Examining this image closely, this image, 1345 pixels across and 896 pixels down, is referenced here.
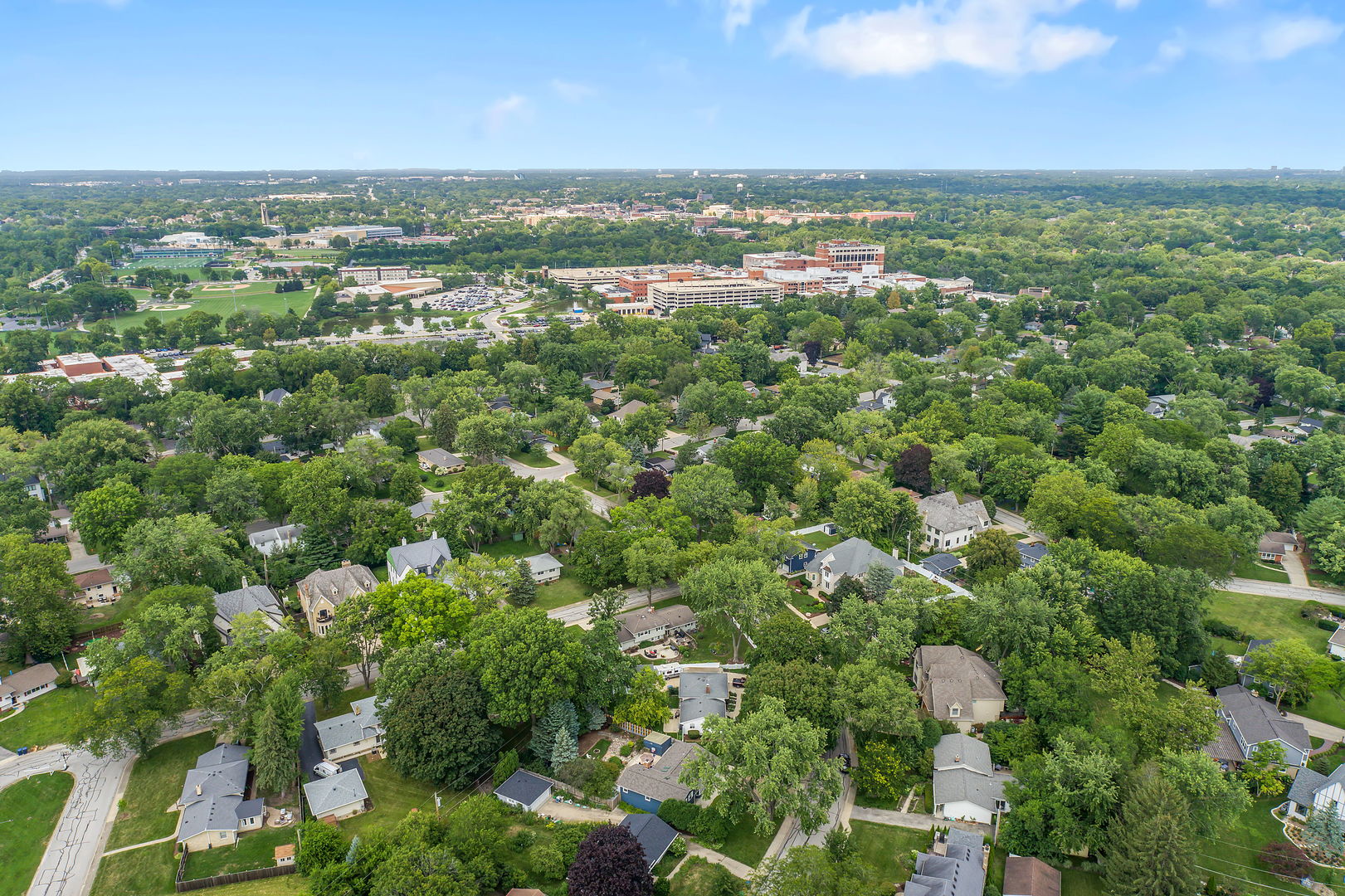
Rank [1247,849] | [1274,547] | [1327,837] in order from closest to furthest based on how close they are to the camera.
A: [1327,837] → [1247,849] → [1274,547]

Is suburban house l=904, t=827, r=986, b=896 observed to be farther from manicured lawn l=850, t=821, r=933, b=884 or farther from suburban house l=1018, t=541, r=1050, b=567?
suburban house l=1018, t=541, r=1050, b=567

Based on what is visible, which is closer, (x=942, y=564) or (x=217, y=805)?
(x=217, y=805)

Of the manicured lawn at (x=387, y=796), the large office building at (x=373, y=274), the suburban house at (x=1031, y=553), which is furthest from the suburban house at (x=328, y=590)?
the large office building at (x=373, y=274)

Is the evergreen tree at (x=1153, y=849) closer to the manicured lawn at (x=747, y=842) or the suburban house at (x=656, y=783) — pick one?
the manicured lawn at (x=747, y=842)

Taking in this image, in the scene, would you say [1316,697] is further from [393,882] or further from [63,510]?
[63,510]

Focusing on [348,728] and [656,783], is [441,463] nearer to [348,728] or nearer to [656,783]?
[348,728]

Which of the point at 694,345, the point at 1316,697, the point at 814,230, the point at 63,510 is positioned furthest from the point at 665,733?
the point at 814,230

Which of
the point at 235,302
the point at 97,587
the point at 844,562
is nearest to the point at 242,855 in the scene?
the point at 97,587

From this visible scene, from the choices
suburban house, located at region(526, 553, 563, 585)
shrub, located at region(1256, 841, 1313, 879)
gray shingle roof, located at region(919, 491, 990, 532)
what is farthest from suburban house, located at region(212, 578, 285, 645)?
shrub, located at region(1256, 841, 1313, 879)
